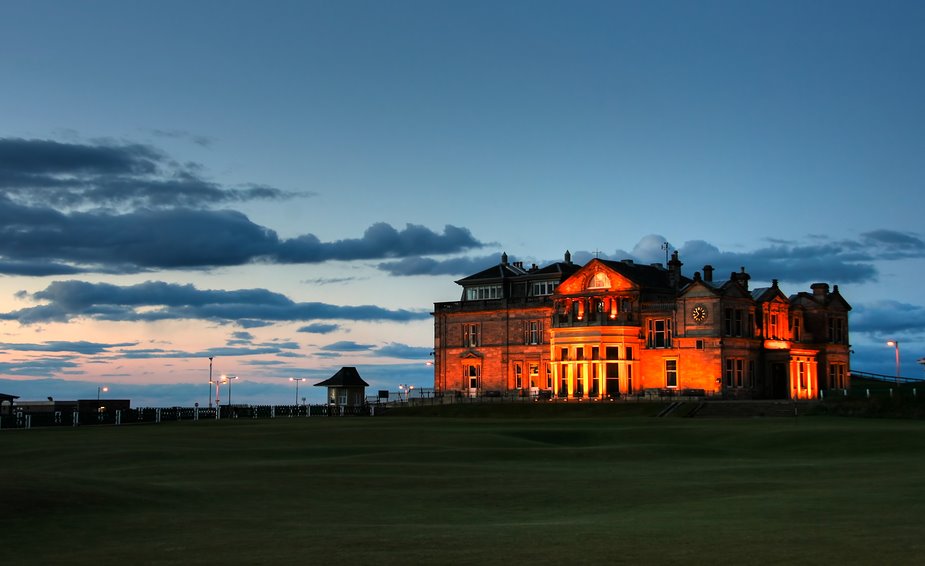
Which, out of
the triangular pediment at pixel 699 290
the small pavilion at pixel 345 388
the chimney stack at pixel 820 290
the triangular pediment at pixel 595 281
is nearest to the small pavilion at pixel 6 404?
A: the small pavilion at pixel 345 388

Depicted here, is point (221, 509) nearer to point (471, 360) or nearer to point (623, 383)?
point (623, 383)

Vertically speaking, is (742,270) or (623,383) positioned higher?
(742,270)

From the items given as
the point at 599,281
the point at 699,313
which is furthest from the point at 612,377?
the point at 699,313

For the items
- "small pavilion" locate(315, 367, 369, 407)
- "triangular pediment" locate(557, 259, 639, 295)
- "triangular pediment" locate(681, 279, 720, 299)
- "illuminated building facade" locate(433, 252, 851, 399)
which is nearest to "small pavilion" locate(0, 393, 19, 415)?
"small pavilion" locate(315, 367, 369, 407)

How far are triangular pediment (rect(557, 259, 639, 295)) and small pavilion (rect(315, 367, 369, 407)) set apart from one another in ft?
91.6

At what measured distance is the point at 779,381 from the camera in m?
97.3

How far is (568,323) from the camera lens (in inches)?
3949

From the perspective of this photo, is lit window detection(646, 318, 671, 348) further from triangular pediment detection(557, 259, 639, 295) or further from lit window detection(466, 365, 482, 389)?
lit window detection(466, 365, 482, 389)

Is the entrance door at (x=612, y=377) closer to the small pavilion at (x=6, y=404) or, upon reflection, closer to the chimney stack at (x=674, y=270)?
the chimney stack at (x=674, y=270)

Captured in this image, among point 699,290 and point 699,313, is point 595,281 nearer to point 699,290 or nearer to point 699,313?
point 699,290

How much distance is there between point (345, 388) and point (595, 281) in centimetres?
3256

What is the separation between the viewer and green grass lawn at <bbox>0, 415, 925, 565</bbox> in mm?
18281

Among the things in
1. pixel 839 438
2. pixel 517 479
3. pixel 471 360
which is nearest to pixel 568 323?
pixel 471 360

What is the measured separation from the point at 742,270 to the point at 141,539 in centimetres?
8835
